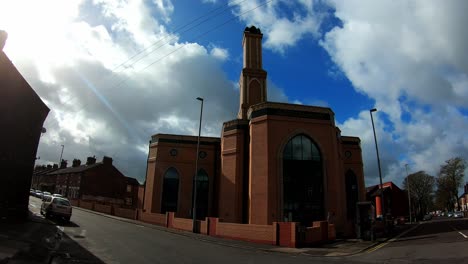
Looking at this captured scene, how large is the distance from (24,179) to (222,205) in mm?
18053

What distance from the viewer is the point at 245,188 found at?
34.1 metres

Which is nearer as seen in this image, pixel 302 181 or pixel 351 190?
pixel 302 181

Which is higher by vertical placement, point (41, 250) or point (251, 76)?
point (251, 76)

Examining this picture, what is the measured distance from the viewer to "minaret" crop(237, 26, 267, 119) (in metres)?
39.9

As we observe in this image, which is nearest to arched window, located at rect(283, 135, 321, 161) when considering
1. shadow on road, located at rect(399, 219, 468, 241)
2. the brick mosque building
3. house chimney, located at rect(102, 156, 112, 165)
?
the brick mosque building

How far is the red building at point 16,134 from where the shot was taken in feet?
62.0

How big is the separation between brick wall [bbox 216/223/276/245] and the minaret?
16772mm

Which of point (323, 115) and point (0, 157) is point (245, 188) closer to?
point (323, 115)

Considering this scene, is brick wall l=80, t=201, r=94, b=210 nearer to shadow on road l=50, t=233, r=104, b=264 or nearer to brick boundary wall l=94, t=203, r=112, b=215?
brick boundary wall l=94, t=203, r=112, b=215

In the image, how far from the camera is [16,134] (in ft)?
68.3

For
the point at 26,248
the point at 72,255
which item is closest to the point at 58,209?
the point at 26,248

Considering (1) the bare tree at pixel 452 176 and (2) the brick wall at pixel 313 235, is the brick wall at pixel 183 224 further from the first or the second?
(1) the bare tree at pixel 452 176

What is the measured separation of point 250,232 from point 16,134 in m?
15.7

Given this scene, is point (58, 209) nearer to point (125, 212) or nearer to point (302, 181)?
point (125, 212)
